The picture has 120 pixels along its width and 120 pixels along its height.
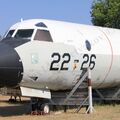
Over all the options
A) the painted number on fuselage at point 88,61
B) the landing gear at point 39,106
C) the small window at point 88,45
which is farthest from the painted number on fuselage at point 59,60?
the landing gear at point 39,106

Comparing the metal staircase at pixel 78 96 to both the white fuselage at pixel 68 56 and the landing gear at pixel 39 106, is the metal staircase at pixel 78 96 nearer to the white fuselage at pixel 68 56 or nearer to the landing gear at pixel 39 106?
the white fuselage at pixel 68 56

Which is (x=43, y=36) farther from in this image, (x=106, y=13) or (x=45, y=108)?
(x=106, y=13)

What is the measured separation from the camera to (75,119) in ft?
56.1

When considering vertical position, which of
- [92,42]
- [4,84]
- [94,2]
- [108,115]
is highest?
[94,2]

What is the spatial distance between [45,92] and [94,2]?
26.0 meters

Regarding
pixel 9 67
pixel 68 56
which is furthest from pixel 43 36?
pixel 9 67

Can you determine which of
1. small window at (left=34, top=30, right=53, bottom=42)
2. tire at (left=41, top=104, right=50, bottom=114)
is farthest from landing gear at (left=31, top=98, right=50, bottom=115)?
small window at (left=34, top=30, right=53, bottom=42)

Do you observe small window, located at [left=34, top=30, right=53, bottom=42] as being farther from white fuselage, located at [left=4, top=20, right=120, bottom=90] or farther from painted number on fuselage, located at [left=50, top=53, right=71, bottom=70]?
painted number on fuselage, located at [left=50, top=53, right=71, bottom=70]

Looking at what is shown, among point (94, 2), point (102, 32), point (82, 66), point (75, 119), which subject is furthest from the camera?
point (94, 2)

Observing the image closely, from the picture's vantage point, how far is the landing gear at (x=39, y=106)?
19.1 metres

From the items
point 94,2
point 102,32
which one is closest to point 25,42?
point 102,32

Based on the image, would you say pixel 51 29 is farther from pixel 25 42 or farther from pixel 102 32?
pixel 102 32

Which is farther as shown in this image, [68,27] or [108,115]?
[68,27]

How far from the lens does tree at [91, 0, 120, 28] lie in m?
40.0
